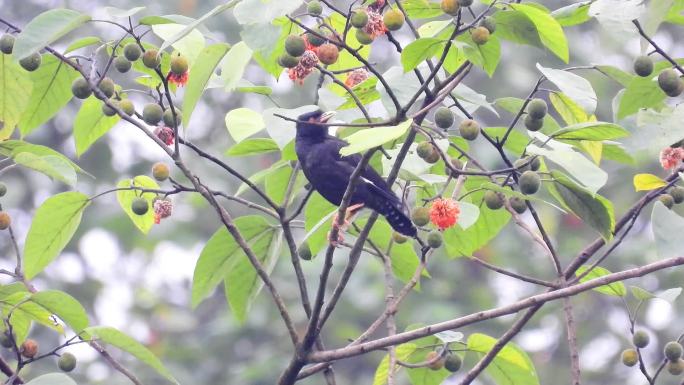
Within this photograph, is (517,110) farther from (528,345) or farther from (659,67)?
(528,345)

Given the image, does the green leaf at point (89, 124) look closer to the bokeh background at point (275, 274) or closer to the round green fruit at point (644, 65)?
the round green fruit at point (644, 65)

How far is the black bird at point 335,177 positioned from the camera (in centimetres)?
280

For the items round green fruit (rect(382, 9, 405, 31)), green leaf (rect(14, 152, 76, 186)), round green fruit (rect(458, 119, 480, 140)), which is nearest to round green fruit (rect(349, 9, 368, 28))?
round green fruit (rect(382, 9, 405, 31))

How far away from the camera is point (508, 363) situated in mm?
2367

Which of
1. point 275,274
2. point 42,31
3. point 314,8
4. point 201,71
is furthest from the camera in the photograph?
A: point 275,274

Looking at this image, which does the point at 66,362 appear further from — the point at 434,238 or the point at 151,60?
the point at 434,238

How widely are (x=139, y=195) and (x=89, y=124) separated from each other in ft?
0.70

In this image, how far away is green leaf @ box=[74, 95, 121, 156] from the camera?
243 cm

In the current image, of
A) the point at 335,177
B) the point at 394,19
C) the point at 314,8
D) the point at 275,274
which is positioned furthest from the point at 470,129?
the point at 275,274

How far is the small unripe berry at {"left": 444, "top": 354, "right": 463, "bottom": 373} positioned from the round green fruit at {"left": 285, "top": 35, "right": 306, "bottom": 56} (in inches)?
31.3

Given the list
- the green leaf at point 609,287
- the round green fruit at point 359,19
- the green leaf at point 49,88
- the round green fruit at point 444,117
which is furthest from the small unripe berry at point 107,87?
the green leaf at point 609,287

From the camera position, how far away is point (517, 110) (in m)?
2.27

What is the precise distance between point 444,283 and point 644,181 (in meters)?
6.22

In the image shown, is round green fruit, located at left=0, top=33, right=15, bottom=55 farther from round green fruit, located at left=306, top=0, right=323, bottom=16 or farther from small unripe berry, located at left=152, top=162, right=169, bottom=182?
round green fruit, located at left=306, top=0, right=323, bottom=16
